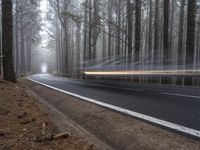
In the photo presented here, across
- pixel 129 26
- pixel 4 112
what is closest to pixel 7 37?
pixel 4 112

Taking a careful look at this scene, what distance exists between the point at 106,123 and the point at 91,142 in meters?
1.50

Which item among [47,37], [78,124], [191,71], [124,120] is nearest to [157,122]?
[124,120]

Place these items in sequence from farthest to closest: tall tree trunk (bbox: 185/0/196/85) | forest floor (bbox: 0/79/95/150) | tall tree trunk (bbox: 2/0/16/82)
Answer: tall tree trunk (bbox: 185/0/196/85) → tall tree trunk (bbox: 2/0/16/82) → forest floor (bbox: 0/79/95/150)

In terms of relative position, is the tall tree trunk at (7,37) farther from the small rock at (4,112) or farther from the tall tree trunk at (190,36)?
the tall tree trunk at (190,36)

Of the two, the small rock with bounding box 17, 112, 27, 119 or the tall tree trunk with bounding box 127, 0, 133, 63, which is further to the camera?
the tall tree trunk with bounding box 127, 0, 133, 63

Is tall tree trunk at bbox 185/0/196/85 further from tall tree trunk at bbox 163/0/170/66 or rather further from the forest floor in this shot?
the forest floor

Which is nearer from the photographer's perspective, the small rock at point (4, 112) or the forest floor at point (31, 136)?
the forest floor at point (31, 136)

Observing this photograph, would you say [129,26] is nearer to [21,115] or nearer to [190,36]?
[190,36]

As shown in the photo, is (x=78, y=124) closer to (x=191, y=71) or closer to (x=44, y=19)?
(x=191, y=71)

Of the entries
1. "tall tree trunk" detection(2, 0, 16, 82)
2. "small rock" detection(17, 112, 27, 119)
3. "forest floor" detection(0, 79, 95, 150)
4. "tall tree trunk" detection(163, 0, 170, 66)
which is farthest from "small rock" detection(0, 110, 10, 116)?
"tall tree trunk" detection(163, 0, 170, 66)

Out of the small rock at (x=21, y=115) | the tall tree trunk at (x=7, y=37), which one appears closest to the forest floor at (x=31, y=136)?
the small rock at (x=21, y=115)

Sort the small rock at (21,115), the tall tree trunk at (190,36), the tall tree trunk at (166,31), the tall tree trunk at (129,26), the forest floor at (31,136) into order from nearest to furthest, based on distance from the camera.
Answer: the forest floor at (31,136) < the small rock at (21,115) < the tall tree trunk at (190,36) < the tall tree trunk at (166,31) < the tall tree trunk at (129,26)

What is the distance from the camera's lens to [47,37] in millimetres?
61688

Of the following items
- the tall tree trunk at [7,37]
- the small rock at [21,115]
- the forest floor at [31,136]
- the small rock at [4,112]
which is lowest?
the forest floor at [31,136]
